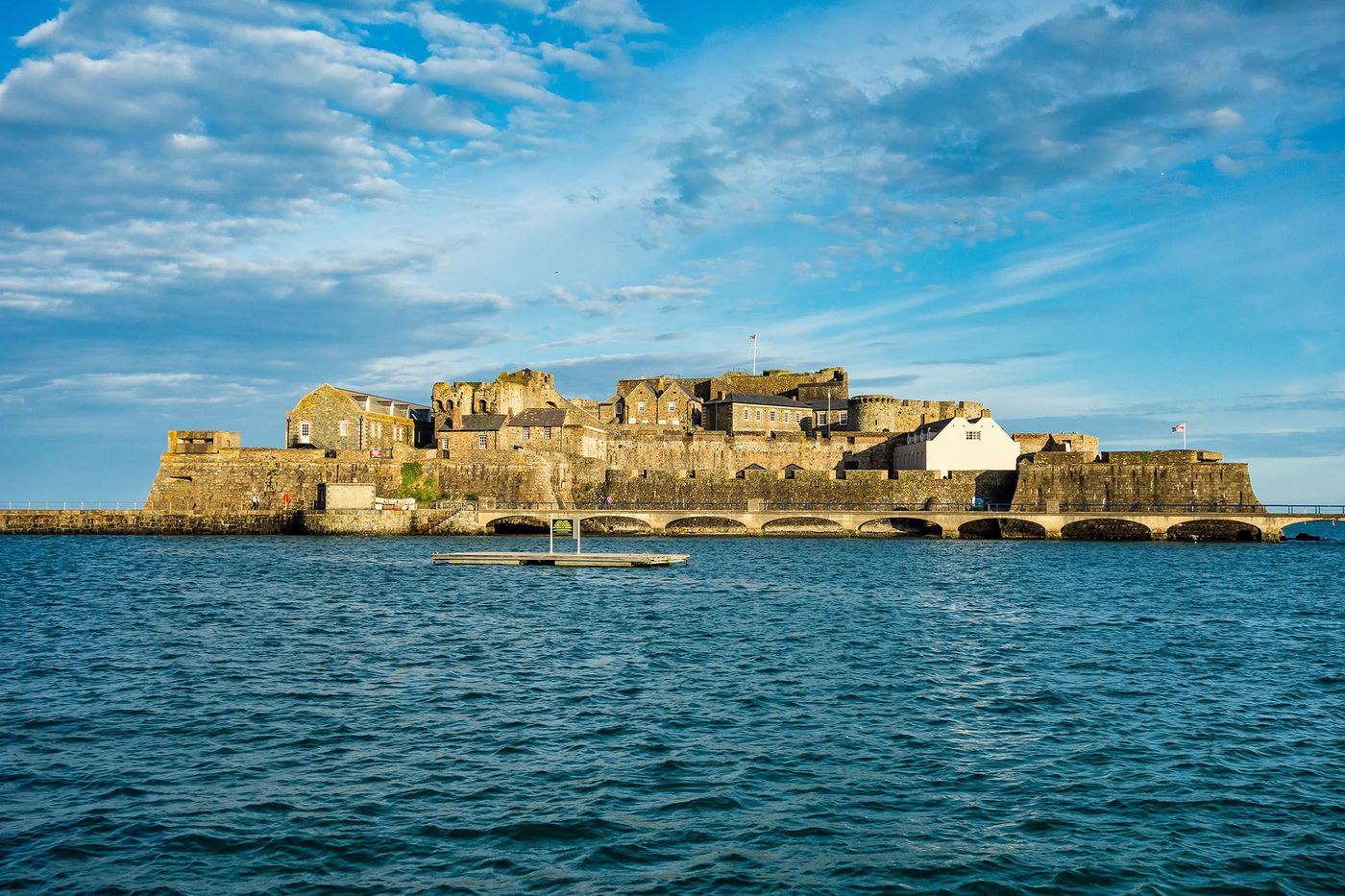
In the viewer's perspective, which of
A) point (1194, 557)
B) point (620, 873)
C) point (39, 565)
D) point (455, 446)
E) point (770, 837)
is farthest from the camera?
point (455, 446)

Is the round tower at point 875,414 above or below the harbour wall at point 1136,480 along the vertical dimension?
above

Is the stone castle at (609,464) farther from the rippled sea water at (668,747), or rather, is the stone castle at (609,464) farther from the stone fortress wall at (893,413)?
the rippled sea water at (668,747)

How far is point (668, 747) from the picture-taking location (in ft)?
53.5

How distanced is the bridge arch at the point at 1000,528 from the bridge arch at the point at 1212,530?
34.7ft

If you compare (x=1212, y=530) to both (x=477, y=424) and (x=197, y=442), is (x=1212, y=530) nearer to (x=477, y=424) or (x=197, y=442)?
(x=477, y=424)

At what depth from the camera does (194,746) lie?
1633 centimetres

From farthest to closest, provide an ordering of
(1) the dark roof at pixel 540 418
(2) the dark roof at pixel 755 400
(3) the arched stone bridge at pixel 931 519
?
(2) the dark roof at pixel 755 400 → (1) the dark roof at pixel 540 418 → (3) the arched stone bridge at pixel 931 519

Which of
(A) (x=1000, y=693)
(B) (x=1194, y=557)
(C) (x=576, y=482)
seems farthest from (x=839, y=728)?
(C) (x=576, y=482)

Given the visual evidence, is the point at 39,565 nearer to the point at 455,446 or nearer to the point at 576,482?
the point at 455,446

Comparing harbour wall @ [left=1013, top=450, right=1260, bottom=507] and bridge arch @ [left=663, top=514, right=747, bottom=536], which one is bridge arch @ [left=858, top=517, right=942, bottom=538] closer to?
harbour wall @ [left=1013, top=450, right=1260, bottom=507]

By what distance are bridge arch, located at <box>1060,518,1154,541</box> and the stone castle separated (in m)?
2.04

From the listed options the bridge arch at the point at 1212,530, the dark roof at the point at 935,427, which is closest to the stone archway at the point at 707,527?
the dark roof at the point at 935,427

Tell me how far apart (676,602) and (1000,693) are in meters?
17.5

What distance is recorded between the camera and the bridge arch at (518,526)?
82750 mm
